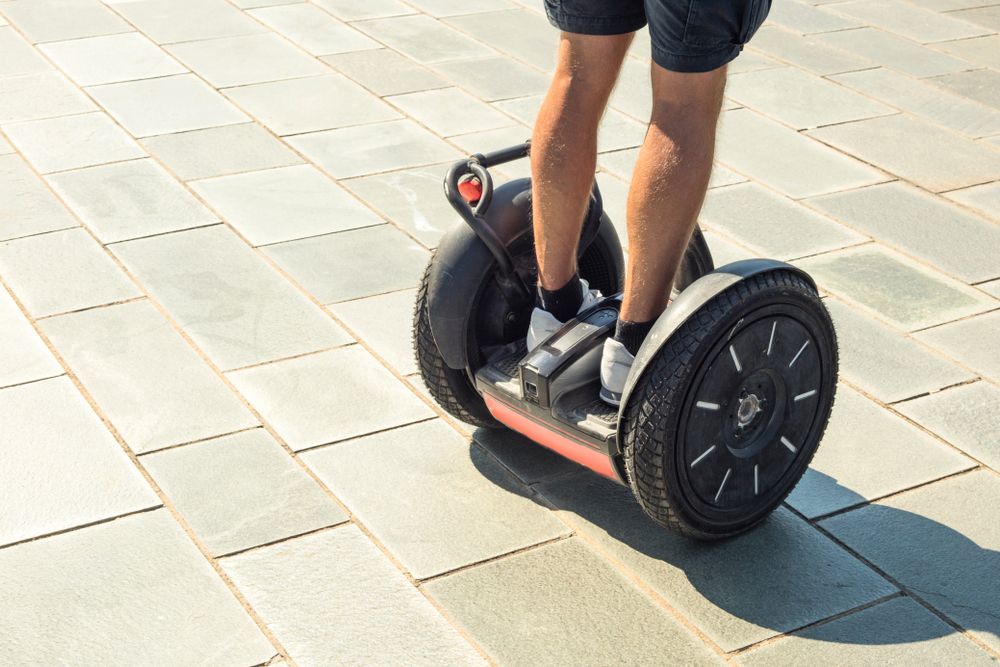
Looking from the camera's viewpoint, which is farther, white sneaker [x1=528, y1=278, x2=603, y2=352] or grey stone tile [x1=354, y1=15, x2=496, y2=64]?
grey stone tile [x1=354, y1=15, x2=496, y2=64]

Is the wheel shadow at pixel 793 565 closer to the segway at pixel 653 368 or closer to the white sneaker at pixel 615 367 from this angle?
the segway at pixel 653 368

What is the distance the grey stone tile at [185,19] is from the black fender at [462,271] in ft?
12.5

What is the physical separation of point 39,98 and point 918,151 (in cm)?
381

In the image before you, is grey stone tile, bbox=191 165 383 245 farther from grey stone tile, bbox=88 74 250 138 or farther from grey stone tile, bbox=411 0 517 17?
grey stone tile, bbox=411 0 517 17

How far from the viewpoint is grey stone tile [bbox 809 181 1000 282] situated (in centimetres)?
446

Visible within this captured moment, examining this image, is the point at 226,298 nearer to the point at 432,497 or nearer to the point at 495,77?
the point at 432,497

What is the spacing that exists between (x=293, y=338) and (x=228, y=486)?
31.3 inches

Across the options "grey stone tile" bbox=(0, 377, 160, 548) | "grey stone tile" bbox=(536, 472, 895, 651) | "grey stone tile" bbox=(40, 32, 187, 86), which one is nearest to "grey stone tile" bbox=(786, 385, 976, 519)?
"grey stone tile" bbox=(536, 472, 895, 651)

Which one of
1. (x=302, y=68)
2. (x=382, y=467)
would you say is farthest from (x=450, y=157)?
(x=382, y=467)

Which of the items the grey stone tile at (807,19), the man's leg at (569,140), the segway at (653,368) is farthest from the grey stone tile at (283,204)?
the grey stone tile at (807,19)

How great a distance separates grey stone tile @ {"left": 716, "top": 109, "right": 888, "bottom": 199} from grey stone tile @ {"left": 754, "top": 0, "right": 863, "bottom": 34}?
4.96 ft

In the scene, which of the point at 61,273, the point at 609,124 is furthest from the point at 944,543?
the point at 609,124

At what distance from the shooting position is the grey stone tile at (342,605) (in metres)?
2.63

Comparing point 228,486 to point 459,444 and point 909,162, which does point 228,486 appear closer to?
point 459,444
